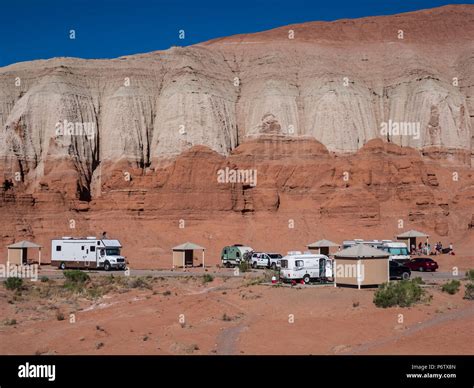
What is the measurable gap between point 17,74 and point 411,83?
52.3 m

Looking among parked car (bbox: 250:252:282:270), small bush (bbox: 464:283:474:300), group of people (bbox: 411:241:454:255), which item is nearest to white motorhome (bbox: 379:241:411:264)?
group of people (bbox: 411:241:454:255)

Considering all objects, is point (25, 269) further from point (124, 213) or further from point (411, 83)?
point (411, 83)

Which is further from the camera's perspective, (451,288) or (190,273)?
(190,273)

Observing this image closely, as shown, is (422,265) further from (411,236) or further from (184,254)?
(184,254)

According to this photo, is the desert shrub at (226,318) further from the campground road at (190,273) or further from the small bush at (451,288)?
the campground road at (190,273)

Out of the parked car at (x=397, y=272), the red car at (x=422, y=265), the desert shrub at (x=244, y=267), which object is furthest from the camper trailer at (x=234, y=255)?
the parked car at (x=397, y=272)

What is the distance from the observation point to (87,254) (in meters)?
45.2

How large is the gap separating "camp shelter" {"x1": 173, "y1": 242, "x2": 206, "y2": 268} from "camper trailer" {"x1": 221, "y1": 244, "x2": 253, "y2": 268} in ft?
6.84

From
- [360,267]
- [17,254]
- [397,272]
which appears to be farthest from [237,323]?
[17,254]

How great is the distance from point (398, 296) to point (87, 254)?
26.6 meters

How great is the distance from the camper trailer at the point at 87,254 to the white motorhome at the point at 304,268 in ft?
51.3
